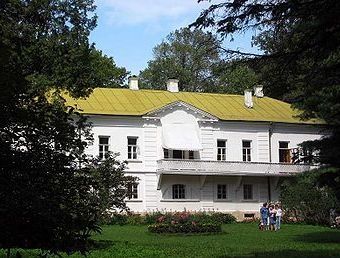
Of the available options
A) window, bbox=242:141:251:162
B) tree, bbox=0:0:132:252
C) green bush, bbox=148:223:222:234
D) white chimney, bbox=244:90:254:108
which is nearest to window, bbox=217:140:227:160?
window, bbox=242:141:251:162

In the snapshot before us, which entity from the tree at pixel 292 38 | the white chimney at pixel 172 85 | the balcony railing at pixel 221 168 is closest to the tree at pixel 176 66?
the white chimney at pixel 172 85

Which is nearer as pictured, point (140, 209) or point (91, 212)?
point (91, 212)

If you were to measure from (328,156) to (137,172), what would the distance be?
28.2 m

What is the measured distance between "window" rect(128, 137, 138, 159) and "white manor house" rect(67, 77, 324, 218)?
74 millimetres

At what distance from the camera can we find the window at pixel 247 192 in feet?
163

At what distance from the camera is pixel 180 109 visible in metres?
47.8

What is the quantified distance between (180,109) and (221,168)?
17.6 ft

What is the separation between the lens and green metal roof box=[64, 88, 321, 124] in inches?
1853

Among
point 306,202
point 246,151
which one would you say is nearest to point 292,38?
point 306,202

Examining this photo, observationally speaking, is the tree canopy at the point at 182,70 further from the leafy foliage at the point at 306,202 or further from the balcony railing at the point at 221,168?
the leafy foliage at the point at 306,202

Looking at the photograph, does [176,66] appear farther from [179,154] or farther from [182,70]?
[179,154]

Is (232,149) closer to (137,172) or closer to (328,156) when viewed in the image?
(137,172)

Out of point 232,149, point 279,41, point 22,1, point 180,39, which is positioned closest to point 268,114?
point 232,149

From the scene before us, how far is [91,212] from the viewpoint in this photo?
1014 cm
